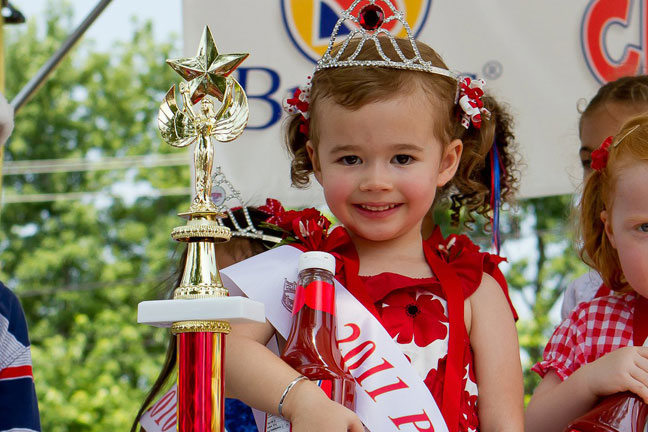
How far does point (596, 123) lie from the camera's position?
249cm

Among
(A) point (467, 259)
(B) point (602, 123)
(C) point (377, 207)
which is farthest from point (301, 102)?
(B) point (602, 123)

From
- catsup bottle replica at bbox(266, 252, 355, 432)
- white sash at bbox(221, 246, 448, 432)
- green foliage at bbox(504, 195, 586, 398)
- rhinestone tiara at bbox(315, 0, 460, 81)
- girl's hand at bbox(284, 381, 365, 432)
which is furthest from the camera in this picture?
green foliage at bbox(504, 195, 586, 398)

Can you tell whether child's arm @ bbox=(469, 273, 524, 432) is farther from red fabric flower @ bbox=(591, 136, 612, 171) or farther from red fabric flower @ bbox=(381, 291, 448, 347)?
red fabric flower @ bbox=(591, 136, 612, 171)

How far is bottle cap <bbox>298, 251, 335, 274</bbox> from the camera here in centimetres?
145

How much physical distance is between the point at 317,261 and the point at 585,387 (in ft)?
1.94

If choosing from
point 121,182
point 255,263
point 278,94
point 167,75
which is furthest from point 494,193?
point 167,75

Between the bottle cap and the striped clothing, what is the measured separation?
0.62 metres

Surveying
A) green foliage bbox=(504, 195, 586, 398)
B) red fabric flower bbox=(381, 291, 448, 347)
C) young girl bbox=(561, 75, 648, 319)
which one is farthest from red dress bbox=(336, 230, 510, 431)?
green foliage bbox=(504, 195, 586, 398)

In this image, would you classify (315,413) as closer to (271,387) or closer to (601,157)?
(271,387)

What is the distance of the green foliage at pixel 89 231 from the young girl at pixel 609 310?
31.6 ft

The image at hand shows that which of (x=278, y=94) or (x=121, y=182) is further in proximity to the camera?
(x=121, y=182)

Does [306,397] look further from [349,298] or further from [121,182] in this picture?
Answer: [121,182]

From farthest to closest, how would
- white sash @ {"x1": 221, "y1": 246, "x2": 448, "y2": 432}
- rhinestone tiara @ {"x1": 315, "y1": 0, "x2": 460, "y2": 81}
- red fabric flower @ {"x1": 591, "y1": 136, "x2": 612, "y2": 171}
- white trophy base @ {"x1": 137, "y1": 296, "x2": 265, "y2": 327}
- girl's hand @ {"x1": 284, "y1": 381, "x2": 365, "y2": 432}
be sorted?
1. red fabric flower @ {"x1": 591, "y1": 136, "x2": 612, "y2": 171}
2. rhinestone tiara @ {"x1": 315, "y1": 0, "x2": 460, "y2": 81}
3. white sash @ {"x1": 221, "y1": 246, "x2": 448, "y2": 432}
4. girl's hand @ {"x1": 284, "y1": 381, "x2": 365, "y2": 432}
5. white trophy base @ {"x1": 137, "y1": 296, "x2": 265, "y2": 327}

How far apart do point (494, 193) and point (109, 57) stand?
15130 mm
